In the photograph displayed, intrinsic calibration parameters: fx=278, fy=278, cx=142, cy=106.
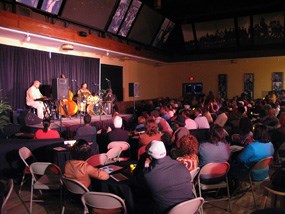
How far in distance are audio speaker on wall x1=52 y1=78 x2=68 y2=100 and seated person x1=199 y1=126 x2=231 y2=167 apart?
5.62 metres

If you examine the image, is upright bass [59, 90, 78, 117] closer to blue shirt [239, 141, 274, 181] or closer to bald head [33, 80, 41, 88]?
bald head [33, 80, 41, 88]

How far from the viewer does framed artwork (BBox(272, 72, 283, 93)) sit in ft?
44.7

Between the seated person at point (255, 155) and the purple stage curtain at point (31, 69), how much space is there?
258 inches

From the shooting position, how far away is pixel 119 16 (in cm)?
1000

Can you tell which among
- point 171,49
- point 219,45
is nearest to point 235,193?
point 219,45

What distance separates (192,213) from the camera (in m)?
2.40

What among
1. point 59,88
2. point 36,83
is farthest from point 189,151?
point 36,83

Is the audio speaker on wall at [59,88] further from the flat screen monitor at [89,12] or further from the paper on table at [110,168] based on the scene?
the paper on table at [110,168]

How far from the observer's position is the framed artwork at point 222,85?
14828 mm

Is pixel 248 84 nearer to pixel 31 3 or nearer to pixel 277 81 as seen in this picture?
pixel 277 81

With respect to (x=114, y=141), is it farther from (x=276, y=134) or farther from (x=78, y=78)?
(x=78, y=78)

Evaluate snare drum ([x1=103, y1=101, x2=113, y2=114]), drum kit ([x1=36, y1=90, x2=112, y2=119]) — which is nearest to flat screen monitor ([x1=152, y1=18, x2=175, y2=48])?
snare drum ([x1=103, y1=101, x2=113, y2=114])

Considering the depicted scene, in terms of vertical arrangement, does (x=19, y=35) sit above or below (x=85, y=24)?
below

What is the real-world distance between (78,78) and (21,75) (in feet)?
8.18
